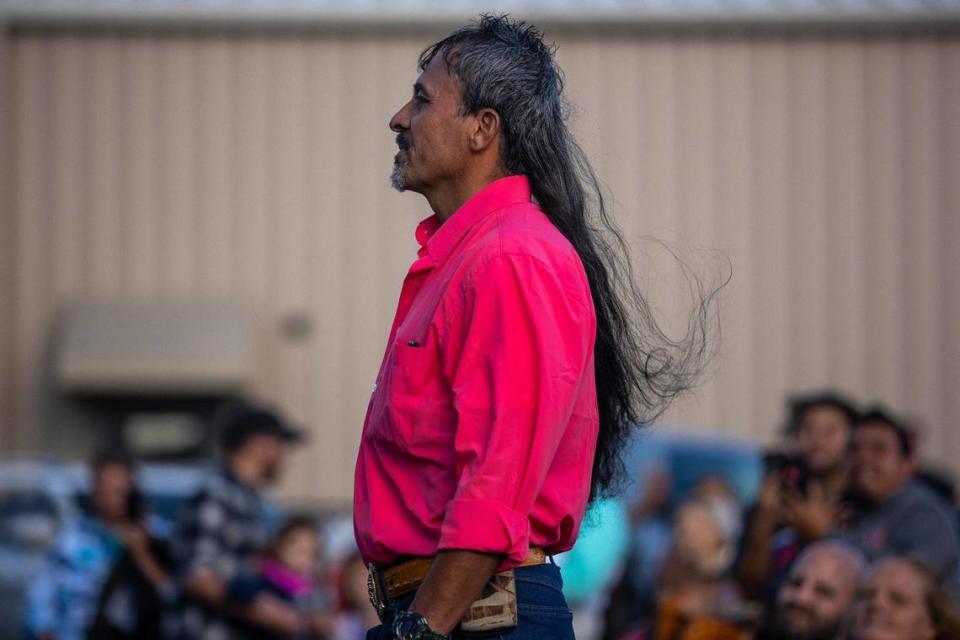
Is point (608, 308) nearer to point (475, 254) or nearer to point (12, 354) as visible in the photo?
point (475, 254)

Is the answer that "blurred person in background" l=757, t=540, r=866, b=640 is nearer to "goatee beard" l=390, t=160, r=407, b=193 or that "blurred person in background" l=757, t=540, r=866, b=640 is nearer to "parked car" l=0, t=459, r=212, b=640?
"goatee beard" l=390, t=160, r=407, b=193

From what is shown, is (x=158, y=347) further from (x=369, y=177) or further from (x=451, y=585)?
(x=451, y=585)

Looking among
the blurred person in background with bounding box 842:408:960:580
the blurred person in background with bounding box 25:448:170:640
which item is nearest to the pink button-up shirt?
the blurred person in background with bounding box 842:408:960:580

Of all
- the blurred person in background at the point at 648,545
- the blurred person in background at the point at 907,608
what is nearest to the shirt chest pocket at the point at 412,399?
the blurred person in background at the point at 907,608

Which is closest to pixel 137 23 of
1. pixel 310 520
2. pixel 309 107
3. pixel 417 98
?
pixel 309 107

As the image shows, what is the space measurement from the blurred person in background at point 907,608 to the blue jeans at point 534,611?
2706 millimetres

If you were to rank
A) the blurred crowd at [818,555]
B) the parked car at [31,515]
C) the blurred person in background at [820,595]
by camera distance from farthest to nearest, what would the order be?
the parked car at [31,515] → the blurred person in background at [820,595] → the blurred crowd at [818,555]

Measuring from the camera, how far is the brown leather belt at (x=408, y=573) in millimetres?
2916

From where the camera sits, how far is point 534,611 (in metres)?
2.92

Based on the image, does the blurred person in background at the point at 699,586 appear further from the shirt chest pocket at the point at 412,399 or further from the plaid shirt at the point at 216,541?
the shirt chest pocket at the point at 412,399

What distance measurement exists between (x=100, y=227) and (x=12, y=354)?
1.65 meters

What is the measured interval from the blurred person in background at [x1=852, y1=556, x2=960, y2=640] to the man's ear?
2.97 metres

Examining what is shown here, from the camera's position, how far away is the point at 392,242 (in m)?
16.4

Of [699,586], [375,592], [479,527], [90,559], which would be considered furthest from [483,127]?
[90,559]
